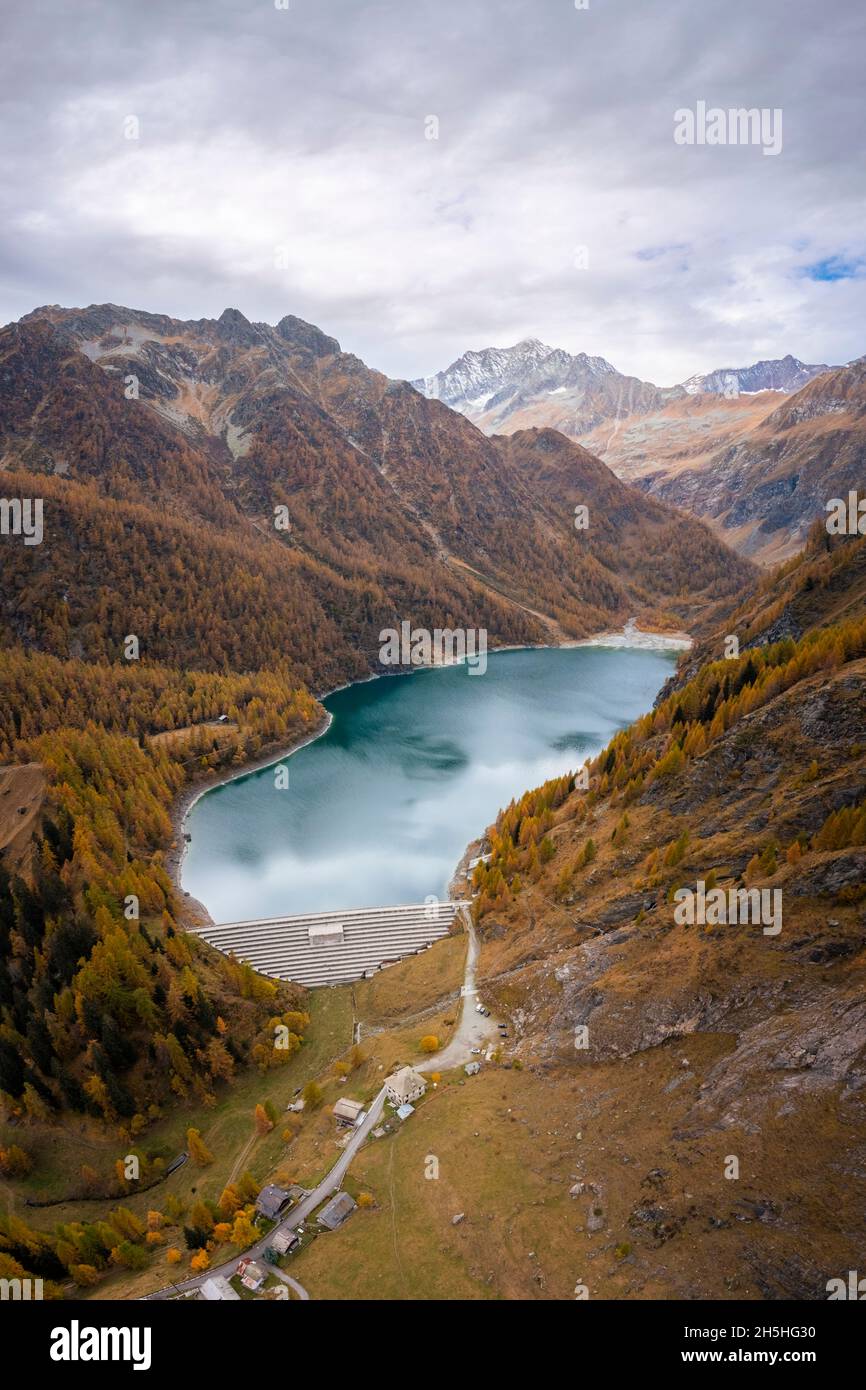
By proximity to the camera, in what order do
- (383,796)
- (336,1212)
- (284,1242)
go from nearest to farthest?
(284,1242), (336,1212), (383,796)

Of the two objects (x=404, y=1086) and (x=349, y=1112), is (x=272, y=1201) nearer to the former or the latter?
(x=349, y=1112)

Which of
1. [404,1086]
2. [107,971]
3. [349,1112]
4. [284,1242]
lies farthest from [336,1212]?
[107,971]

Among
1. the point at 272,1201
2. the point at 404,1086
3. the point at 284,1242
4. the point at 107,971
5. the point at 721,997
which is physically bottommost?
the point at 284,1242

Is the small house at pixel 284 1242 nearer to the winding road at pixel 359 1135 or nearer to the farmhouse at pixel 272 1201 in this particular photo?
the winding road at pixel 359 1135

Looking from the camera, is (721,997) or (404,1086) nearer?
(721,997)

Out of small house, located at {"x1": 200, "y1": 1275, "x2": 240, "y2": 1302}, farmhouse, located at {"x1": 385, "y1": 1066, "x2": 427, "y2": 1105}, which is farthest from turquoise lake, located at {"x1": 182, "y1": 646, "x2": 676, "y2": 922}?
small house, located at {"x1": 200, "y1": 1275, "x2": 240, "y2": 1302}

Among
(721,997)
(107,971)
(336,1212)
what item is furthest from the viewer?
(107,971)
